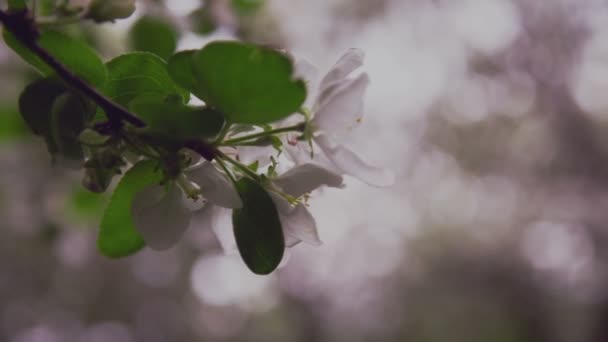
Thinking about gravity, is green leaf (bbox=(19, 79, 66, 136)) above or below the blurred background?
above

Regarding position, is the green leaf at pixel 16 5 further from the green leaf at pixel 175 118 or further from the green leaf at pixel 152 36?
the green leaf at pixel 152 36

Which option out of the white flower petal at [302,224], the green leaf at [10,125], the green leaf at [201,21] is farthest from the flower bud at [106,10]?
the green leaf at [10,125]

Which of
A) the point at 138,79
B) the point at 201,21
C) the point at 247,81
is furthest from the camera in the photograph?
the point at 201,21

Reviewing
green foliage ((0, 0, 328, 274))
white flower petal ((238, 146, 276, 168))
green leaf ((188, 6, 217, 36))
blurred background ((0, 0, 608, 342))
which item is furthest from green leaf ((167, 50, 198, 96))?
blurred background ((0, 0, 608, 342))

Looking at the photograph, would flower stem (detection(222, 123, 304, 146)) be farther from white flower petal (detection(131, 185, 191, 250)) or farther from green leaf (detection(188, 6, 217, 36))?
green leaf (detection(188, 6, 217, 36))

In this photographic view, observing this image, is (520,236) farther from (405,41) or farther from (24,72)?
(24,72)

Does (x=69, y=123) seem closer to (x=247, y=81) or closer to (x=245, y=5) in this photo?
(x=247, y=81)

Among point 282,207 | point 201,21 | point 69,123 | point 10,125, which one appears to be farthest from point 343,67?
point 10,125

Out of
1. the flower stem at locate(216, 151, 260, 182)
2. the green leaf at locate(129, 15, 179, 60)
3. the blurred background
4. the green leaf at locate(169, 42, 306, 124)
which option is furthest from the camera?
the blurred background
